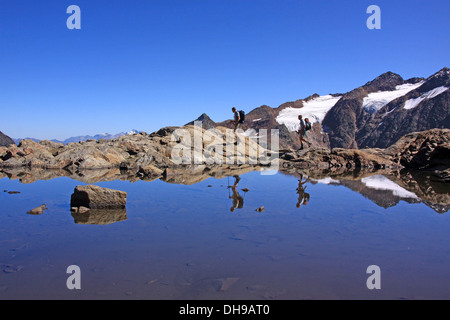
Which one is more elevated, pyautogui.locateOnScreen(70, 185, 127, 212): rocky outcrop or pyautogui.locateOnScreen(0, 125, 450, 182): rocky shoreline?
pyautogui.locateOnScreen(0, 125, 450, 182): rocky shoreline

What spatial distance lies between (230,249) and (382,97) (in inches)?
4344

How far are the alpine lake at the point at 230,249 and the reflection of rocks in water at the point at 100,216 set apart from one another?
0.04m

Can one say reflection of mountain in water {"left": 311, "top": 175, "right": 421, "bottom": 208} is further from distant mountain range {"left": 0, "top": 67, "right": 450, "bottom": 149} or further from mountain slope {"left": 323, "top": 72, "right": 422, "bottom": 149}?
mountain slope {"left": 323, "top": 72, "right": 422, "bottom": 149}

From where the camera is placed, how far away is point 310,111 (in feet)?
345

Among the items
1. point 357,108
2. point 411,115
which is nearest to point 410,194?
point 411,115

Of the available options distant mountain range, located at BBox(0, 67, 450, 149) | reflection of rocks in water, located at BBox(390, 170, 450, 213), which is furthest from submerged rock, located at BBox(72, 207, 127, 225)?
distant mountain range, located at BBox(0, 67, 450, 149)

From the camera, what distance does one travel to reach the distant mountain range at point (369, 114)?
271 ft

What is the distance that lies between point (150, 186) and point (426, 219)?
12.0 meters

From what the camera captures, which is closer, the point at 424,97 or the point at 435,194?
the point at 435,194

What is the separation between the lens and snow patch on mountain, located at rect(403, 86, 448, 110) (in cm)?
8644

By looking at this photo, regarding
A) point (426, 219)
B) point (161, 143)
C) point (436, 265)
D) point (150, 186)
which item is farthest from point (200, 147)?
point (436, 265)

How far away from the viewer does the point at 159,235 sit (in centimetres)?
773

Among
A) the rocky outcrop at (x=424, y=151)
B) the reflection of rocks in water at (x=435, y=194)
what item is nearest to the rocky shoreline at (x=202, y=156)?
the rocky outcrop at (x=424, y=151)

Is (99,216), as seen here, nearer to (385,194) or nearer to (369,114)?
(385,194)
